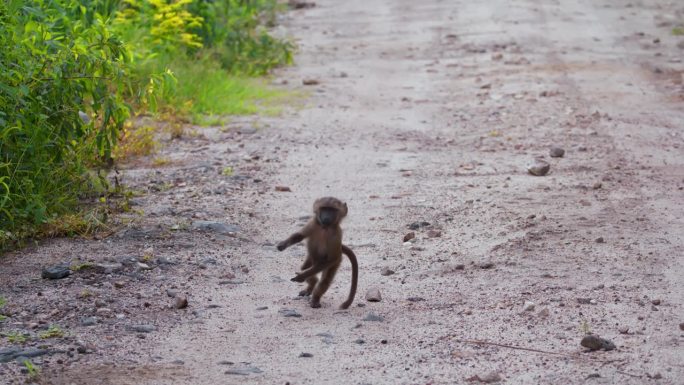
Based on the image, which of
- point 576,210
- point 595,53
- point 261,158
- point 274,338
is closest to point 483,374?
point 274,338

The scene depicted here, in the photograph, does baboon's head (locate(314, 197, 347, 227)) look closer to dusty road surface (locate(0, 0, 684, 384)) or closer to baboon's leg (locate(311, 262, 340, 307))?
baboon's leg (locate(311, 262, 340, 307))

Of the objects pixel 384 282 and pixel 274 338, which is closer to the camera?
pixel 274 338

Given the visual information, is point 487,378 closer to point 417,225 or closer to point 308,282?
point 308,282

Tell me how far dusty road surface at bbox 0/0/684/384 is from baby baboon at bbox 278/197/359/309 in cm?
15

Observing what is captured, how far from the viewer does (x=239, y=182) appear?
32.8 ft

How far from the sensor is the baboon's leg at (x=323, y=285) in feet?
22.5

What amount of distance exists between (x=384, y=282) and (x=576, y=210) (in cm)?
216

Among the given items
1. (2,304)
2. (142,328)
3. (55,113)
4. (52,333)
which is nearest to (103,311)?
(142,328)

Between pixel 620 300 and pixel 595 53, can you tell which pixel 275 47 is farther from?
pixel 620 300

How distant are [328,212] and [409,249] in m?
1.42

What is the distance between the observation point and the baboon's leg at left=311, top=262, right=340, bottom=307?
270 inches

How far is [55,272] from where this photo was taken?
707 centimetres

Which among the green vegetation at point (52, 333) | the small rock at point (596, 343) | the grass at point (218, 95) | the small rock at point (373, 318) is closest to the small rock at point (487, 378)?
the small rock at point (596, 343)

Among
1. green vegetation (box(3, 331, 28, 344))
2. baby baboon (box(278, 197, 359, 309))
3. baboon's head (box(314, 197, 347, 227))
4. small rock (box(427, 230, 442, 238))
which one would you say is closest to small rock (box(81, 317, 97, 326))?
green vegetation (box(3, 331, 28, 344))
